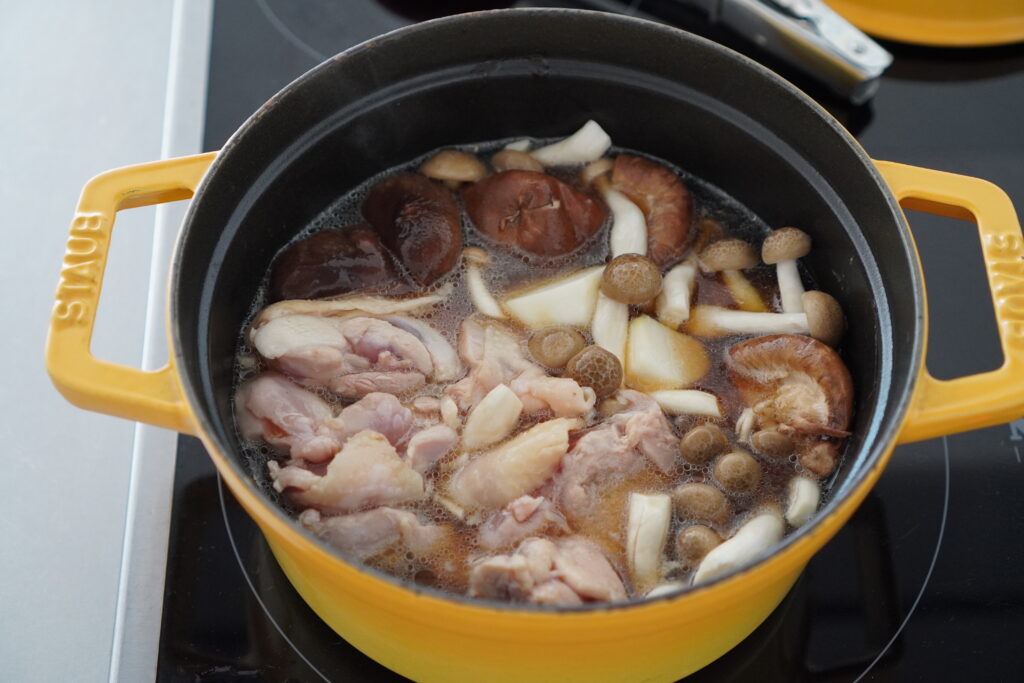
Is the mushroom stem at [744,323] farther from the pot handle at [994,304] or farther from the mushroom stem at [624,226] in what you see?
the pot handle at [994,304]

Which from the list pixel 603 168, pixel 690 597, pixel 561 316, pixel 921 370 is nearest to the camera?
pixel 690 597

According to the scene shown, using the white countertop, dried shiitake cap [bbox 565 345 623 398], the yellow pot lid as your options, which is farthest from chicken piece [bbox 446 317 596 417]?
the yellow pot lid

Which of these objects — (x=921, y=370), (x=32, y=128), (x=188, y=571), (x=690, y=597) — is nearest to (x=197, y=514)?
(x=188, y=571)

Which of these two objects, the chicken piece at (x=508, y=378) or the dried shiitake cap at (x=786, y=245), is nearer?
the chicken piece at (x=508, y=378)

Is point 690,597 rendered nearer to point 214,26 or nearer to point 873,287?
point 873,287

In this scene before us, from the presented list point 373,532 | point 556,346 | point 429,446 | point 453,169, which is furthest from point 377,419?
point 453,169

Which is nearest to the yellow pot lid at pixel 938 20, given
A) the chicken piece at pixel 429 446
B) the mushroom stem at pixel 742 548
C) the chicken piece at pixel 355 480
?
the mushroom stem at pixel 742 548
